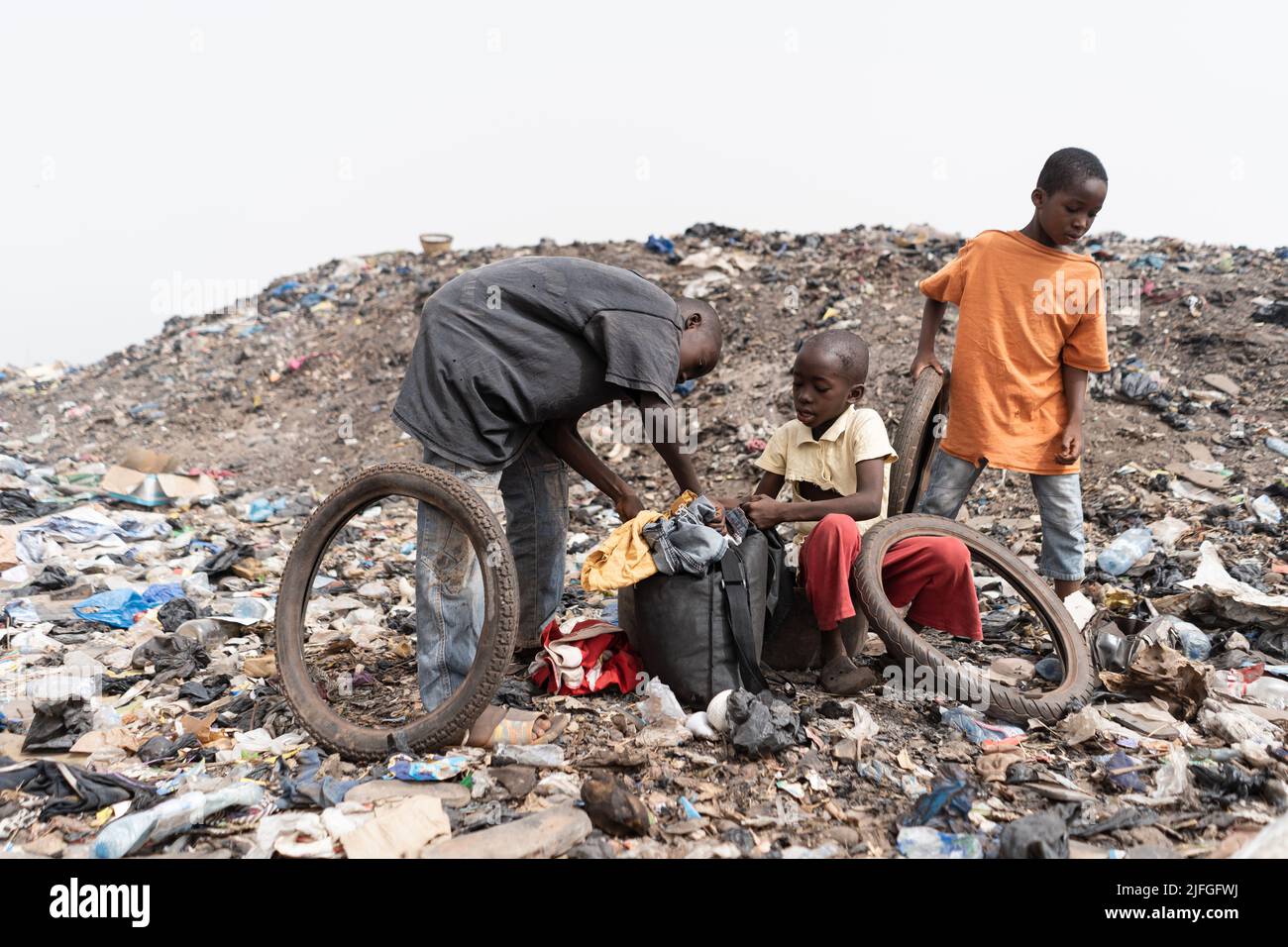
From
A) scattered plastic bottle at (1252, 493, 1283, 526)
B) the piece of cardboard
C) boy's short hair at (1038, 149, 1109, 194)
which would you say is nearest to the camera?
boy's short hair at (1038, 149, 1109, 194)

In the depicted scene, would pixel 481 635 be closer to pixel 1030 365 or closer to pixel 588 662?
→ pixel 588 662

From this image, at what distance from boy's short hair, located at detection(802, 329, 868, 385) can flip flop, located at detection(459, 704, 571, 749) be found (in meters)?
1.70

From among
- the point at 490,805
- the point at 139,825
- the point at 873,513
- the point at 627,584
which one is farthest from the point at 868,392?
the point at 139,825

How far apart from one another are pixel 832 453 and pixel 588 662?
1261mm

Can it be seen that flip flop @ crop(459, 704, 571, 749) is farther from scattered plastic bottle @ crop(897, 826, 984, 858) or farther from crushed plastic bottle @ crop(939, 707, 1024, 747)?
crushed plastic bottle @ crop(939, 707, 1024, 747)

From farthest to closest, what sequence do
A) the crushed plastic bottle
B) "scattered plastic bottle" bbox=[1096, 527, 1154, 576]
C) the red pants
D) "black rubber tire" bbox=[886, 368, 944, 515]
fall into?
"scattered plastic bottle" bbox=[1096, 527, 1154, 576]
"black rubber tire" bbox=[886, 368, 944, 515]
the red pants
the crushed plastic bottle

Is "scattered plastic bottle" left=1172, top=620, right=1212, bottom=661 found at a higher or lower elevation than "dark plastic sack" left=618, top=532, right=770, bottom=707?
lower

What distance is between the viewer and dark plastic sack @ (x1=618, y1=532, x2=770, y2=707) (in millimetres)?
3018

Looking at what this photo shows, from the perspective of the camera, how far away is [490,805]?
7.98 feet

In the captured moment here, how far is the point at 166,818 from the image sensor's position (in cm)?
228

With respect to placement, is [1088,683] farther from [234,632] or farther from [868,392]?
[868,392]

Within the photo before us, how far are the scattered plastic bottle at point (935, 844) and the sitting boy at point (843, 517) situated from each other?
0.87 meters

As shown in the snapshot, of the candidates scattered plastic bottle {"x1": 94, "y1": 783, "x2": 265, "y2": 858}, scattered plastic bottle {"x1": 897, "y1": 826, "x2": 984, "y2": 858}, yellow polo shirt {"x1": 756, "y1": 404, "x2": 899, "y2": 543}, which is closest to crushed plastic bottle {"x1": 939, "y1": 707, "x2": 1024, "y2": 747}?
scattered plastic bottle {"x1": 897, "y1": 826, "x2": 984, "y2": 858}

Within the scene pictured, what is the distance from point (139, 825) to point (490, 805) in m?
0.91
